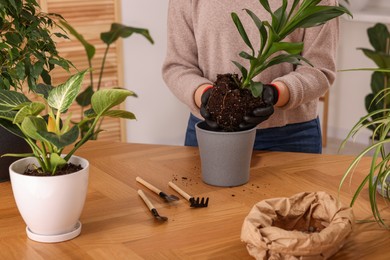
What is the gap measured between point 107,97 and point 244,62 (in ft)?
3.28

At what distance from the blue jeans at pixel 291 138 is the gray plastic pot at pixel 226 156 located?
60cm

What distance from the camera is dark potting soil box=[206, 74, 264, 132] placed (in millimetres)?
1785

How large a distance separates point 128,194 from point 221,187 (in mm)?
238

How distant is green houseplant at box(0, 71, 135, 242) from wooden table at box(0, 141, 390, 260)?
44 mm

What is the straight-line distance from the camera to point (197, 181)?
1844mm

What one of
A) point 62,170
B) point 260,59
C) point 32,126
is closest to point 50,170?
point 62,170

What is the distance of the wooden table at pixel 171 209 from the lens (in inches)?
56.9

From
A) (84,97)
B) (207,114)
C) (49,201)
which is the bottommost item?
(84,97)

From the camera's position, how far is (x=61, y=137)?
1.36m

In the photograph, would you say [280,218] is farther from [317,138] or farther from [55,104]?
[317,138]

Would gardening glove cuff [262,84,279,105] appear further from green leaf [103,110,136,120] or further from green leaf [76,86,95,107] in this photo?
green leaf [76,86,95,107]

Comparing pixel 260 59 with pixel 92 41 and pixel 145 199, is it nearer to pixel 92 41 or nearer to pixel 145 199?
pixel 145 199

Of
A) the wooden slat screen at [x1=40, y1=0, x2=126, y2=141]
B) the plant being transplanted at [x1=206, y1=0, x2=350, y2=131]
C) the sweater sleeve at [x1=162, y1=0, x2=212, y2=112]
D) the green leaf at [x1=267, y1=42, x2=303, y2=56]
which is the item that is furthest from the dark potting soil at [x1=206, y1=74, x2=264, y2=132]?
the wooden slat screen at [x1=40, y1=0, x2=126, y2=141]

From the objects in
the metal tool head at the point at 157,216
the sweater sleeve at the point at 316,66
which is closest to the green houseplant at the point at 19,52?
the metal tool head at the point at 157,216
